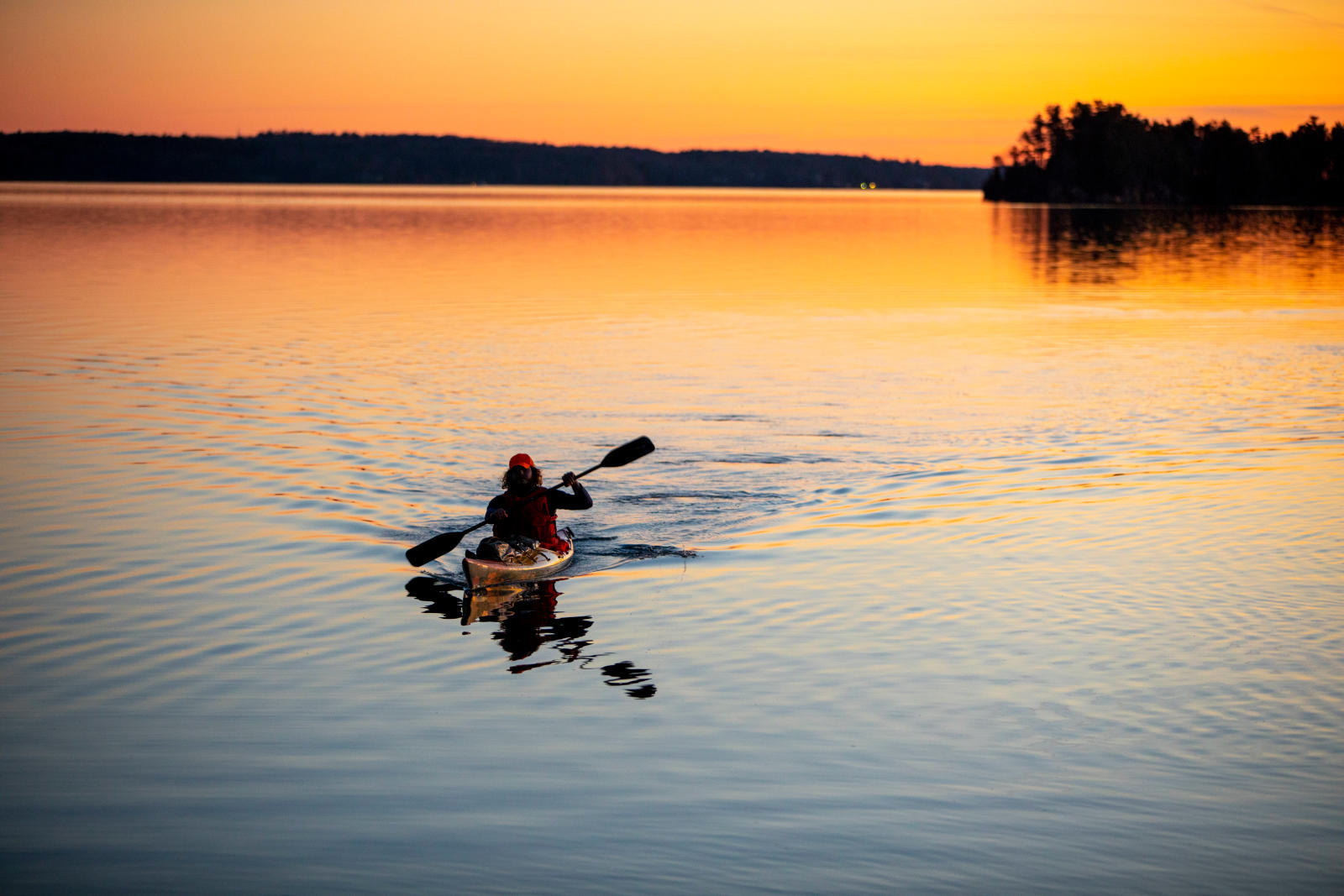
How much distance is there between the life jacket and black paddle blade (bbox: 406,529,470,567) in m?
0.52

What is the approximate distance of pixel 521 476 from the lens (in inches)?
590

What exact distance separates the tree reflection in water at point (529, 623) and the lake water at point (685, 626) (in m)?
0.08

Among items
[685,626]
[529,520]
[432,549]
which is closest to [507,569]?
[529,520]

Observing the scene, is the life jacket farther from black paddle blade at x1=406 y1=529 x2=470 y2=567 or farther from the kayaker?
black paddle blade at x1=406 y1=529 x2=470 y2=567

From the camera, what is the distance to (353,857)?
819 cm

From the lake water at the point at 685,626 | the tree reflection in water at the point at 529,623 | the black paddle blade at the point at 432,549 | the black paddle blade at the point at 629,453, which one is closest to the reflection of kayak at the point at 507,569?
the tree reflection in water at the point at 529,623

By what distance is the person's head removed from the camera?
14945mm

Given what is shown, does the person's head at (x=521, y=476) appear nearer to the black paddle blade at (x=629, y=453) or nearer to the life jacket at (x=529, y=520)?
the life jacket at (x=529, y=520)

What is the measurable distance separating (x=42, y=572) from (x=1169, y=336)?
1224 inches

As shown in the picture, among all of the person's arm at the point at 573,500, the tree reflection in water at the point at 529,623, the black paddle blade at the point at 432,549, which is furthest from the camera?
the person's arm at the point at 573,500

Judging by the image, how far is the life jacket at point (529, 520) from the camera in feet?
49.7

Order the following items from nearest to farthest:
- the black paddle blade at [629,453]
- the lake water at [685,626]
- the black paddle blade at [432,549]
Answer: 1. the lake water at [685,626]
2. the black paddle blade at [432,549]
3. the black paddle blade at [629,453]

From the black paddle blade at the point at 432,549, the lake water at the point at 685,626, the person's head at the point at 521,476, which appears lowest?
the lake water at the point at 685,626

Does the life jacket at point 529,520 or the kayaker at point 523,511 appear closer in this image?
the kayaker at point 523,511
